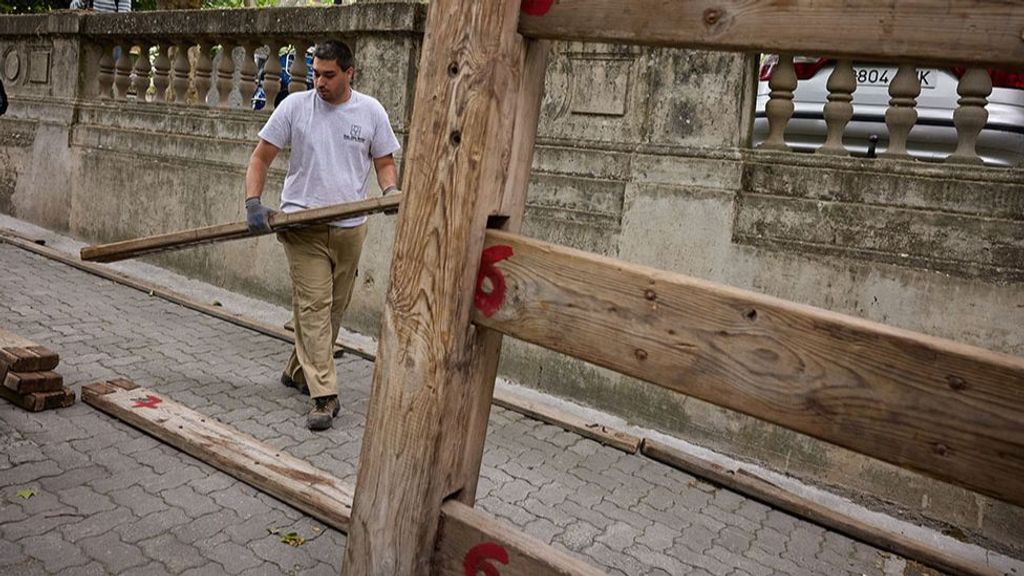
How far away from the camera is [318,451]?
405 centimetres

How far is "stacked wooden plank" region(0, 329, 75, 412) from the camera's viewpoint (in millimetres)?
4066

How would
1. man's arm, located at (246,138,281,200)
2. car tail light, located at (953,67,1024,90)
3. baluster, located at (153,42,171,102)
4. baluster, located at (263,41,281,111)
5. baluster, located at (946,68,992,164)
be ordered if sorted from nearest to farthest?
baluster, located at (946,68,992,164) → car tail light, located at (953,67,1024,90) → man's arm, located at (246,138,281,200) → baluster, located at (263,41,281,111) → baluster, located at (153,42,171,102)

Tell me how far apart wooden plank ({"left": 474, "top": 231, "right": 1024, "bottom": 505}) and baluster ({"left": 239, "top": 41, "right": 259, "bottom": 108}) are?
18.9ft

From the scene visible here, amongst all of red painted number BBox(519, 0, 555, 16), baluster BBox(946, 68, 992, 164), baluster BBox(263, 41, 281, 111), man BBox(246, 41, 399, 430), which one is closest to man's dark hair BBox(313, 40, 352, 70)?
man BBox(246, 41, 399, 430)

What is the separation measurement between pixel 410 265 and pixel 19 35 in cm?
927

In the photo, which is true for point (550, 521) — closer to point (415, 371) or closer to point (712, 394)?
point (415, 371)

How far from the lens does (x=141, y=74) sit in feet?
26.6

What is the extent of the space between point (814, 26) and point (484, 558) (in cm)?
150

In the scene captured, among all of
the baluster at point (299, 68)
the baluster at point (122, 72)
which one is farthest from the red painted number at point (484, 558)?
the baluster at point (122, 72)

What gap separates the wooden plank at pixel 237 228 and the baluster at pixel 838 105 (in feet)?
8.08

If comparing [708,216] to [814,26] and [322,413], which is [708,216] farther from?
[814,26]

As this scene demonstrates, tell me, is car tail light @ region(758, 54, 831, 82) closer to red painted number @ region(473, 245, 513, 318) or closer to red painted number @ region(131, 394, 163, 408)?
red painted number @ region(473, 245, 513, 318)

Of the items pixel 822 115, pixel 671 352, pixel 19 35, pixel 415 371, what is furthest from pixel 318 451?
pixel 19 35

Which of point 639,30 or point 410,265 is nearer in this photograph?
point 639,30
